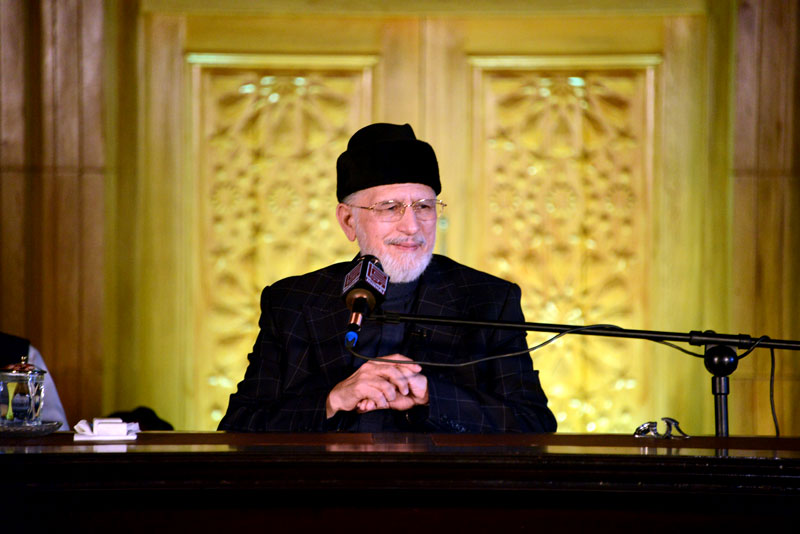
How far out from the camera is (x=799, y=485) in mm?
1726

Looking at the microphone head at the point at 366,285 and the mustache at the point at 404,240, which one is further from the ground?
the mustache at the point at 404,240

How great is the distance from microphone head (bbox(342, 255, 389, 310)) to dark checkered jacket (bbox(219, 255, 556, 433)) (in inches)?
19.4

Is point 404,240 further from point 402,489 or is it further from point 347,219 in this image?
point 402,489

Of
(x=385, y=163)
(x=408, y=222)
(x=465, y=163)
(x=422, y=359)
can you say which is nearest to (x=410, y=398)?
(x=422, y=359)

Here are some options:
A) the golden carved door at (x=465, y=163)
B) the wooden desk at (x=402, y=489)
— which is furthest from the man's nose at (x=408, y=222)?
the golden carved door at (x=465, y=163)

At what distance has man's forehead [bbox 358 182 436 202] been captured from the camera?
2846mm

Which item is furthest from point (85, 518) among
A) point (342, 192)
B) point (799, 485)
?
point (342, 192)

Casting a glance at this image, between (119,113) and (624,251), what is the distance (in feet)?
8.87

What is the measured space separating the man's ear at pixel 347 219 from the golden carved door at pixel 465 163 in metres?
1.87

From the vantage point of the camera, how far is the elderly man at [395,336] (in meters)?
2.58

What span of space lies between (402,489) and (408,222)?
1.23 metres

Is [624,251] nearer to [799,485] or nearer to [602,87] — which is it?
[602,87]

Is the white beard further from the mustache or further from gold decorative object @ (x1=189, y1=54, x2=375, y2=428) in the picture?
gold decorative object @ (x1=189, y1=54, x2=375, y2=428)

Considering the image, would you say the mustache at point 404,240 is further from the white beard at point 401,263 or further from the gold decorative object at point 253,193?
the gold decorative object at point 253,193
